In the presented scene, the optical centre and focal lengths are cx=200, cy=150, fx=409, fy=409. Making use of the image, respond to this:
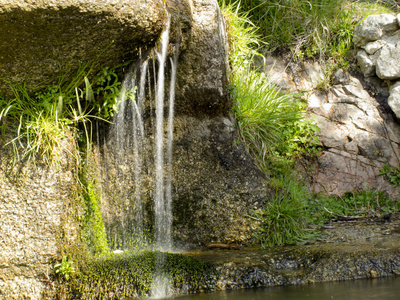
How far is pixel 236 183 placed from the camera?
4.21m

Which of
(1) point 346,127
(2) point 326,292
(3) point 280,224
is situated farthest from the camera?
(1) point 346,127

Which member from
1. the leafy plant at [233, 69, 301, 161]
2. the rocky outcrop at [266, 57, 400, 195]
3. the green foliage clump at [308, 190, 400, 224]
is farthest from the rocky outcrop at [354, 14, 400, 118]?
the leafy plant at [233, 69, 301, 161]

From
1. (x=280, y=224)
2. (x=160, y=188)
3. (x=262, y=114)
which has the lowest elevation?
(x=280, y=224)

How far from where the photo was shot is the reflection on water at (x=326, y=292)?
8.92 feet

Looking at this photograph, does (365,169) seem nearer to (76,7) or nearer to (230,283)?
(230,283)

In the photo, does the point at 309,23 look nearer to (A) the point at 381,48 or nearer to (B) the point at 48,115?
(A) the point at 381,48

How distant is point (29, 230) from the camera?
3.22 metres

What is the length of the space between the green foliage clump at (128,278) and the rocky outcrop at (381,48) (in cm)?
433

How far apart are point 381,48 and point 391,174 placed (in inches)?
77.0

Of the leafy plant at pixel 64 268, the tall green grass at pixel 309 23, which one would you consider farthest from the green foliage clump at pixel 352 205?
the leafy plant at pixel 64 268

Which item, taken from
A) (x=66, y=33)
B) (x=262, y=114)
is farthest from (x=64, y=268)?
(x=262, y=114)

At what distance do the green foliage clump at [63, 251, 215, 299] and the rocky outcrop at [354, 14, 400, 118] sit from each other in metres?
4.33

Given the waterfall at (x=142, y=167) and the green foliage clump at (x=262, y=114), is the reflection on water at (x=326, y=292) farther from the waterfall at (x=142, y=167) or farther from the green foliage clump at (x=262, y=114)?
the green foliage clump at (x=262, y=114)

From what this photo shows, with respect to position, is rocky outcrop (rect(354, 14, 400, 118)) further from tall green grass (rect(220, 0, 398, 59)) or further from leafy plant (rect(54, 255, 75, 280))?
leafy plant (rect(54, 255, 75, 280))
